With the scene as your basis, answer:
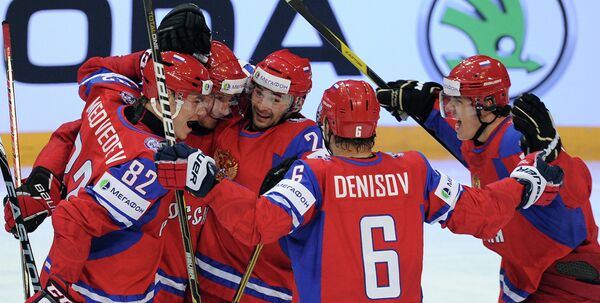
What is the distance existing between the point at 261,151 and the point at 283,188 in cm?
64

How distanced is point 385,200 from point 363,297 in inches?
10.3

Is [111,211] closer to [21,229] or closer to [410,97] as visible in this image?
[21,229]

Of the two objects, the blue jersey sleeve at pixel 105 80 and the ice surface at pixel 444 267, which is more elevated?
the blue jersey sleeve at pixel 105 80

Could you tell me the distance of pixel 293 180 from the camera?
8.96ft

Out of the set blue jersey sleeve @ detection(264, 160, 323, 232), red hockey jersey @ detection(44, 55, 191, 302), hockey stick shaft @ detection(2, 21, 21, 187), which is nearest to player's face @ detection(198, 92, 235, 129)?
red hockey jersey @ detection(44, 55, 191, 302)

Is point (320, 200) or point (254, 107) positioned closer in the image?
point (320, 200)

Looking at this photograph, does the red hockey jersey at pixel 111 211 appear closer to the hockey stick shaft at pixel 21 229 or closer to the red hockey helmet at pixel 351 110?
the hockey stick shaft at pixel 21 229

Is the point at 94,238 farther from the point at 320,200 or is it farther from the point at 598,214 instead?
the point at 598,214

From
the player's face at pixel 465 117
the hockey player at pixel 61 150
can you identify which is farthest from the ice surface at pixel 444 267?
the player's face at pixel 465 117

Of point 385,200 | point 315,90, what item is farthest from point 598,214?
point 385,200

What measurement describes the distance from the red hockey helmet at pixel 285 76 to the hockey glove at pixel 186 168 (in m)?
0.66

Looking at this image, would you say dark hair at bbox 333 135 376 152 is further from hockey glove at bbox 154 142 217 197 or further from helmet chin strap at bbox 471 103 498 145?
helmet chin strap at bbox 471 103 498 145

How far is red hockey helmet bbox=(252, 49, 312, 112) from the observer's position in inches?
130

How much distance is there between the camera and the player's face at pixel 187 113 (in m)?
3.08
